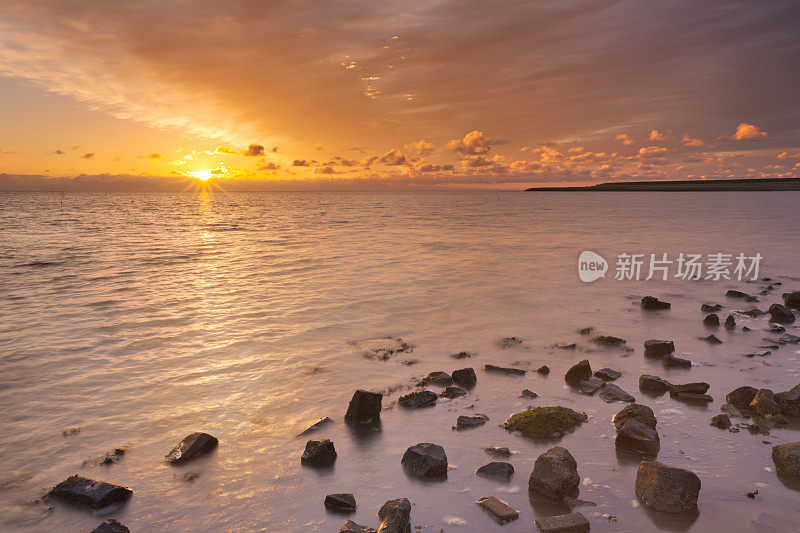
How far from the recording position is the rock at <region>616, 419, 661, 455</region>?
6.36m

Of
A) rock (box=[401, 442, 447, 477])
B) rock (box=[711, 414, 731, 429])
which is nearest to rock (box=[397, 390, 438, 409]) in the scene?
rock (box=[401, 442, 447, 477])

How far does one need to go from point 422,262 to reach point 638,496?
73.4ft

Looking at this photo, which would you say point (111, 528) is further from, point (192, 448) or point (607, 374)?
point (607, 374)

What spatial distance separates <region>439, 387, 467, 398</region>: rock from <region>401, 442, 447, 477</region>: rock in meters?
2.35

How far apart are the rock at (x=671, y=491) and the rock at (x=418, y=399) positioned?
3.93 metres

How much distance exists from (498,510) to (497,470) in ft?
2.84

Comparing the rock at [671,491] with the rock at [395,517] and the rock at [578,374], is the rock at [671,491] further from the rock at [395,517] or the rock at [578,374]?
the rock at [578,374]

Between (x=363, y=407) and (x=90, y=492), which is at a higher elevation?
(x=363, y=407)

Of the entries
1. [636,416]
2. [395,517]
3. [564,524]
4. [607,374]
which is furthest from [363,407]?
[607,374]

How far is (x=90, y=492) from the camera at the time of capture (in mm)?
5723

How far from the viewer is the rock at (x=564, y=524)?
476cm

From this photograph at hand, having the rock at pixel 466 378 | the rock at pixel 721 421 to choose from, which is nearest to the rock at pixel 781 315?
the rock at pixel 721 421

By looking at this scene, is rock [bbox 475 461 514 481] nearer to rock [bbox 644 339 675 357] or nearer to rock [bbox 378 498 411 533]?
rock [bbox 378 498 411 533]

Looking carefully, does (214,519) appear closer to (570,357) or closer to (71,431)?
(71,431)
